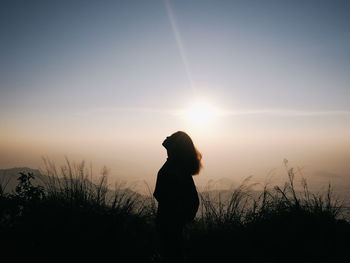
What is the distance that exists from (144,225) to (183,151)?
83.4 inches

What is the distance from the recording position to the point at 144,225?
428 cm

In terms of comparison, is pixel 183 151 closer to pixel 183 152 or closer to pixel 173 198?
pixel 183 152

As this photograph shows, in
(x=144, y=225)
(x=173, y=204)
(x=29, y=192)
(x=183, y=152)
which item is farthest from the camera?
(x=29, y=192)

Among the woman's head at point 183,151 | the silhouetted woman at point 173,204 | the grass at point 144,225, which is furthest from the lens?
the grass at point 144,225

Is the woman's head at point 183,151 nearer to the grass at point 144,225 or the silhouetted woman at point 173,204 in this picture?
the silhouetted woman at point 173,204

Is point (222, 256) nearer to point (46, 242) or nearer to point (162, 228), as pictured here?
point (162, 228)

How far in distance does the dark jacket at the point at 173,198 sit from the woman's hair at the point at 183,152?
161 millimetres

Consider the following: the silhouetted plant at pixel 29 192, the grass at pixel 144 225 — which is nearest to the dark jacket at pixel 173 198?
the grass at pixel 144 225

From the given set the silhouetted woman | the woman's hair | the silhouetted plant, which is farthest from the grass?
the woman's hair

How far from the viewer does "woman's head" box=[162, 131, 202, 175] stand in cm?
294

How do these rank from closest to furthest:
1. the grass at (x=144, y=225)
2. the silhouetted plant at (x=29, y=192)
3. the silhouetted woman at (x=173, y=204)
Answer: the silhouetted woman at (x=173, y=204)
the grass at (x=144, y=225)
the silhouetted plant at (x=29, y=192)

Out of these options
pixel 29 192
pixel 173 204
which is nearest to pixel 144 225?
pixel 173 204

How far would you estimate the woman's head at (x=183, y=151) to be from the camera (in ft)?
9.64

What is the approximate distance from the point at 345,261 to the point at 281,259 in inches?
33.9
